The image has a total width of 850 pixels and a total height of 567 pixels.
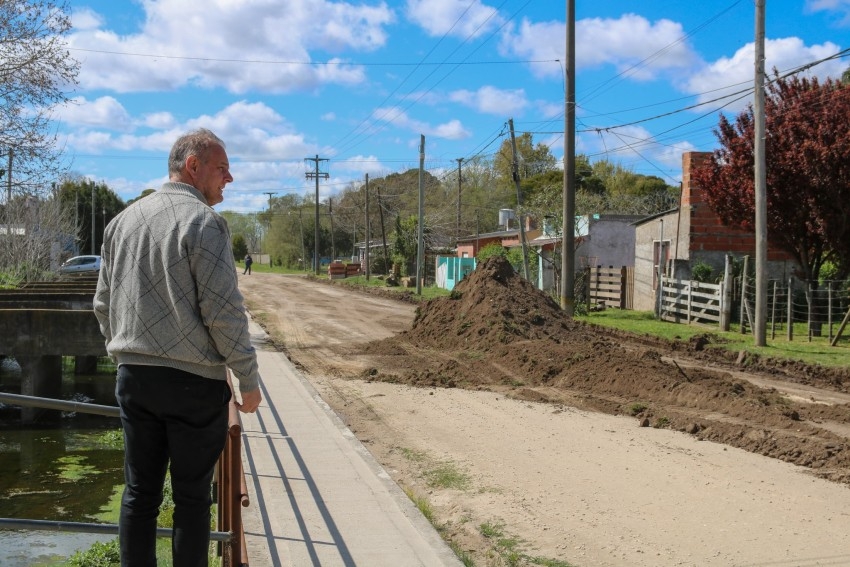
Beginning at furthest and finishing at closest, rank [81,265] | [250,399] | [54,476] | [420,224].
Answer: [81,265] → [420,224] → [54,476] → [250,399]

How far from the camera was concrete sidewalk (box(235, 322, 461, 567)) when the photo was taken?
17.4ft

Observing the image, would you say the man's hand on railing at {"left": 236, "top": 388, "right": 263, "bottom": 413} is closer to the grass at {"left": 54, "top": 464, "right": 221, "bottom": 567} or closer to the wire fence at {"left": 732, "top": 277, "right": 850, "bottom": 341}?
the grass at {"left": 54, "top": 464, "right": 221, "bottom": 567}

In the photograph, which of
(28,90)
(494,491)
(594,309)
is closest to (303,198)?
(594,309)

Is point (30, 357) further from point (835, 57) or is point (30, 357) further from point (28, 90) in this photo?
point (835, 57)

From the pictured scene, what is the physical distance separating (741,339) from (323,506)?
1578cm

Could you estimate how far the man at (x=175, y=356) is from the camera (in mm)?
3145

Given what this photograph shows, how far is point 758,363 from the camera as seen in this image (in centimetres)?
1630

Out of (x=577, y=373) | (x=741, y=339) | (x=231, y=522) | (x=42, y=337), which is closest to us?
(x=231, y=522)

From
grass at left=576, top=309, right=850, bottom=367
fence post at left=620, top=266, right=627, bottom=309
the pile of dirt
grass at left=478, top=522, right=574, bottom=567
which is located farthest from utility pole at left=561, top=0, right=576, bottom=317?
grass at left=478, top=522, right=574, bottom=567

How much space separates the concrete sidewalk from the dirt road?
0.44m

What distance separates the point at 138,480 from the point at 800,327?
72.5 feet

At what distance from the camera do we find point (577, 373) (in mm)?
13594

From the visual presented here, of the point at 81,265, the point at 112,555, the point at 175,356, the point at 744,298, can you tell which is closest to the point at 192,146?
the point at 175,356

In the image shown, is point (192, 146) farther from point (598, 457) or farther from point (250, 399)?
point (598, 457)
